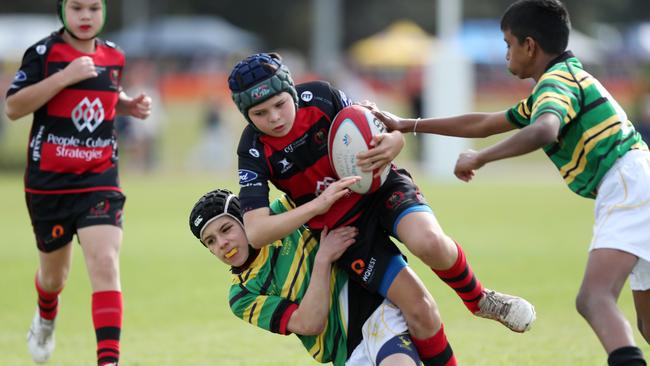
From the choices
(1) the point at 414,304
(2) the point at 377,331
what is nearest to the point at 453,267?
(1) the point at 414,304

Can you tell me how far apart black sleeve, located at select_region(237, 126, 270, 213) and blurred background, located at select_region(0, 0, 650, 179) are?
651 inches

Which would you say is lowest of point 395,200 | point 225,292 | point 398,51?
point 398,51

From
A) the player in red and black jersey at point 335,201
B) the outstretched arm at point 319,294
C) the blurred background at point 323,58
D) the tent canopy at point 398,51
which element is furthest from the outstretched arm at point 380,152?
the tent canopy at point 398,51

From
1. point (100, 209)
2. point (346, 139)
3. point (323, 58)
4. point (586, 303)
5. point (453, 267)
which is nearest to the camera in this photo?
point (586, 303)

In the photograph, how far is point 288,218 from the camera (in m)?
5.12

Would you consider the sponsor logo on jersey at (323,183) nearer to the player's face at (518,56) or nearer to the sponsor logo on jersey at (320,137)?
the sponsor logo on jersey at (320,137)

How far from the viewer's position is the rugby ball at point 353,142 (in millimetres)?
5285

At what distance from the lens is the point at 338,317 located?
5496mm

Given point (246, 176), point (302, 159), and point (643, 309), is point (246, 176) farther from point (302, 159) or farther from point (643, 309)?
point (643, 309)

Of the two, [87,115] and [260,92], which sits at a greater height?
[260,92]

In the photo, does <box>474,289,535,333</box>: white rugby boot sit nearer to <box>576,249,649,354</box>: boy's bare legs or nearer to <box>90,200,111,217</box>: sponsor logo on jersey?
<box>576,249,649,354</box>: boy's bare legs

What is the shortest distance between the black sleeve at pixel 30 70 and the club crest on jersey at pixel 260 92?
192cm

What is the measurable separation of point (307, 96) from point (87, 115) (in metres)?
1.75

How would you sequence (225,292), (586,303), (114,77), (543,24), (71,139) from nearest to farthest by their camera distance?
1. (586,303)
2. (543,24)
3. (71,139)
4. (114,77)
5. (225,292)
